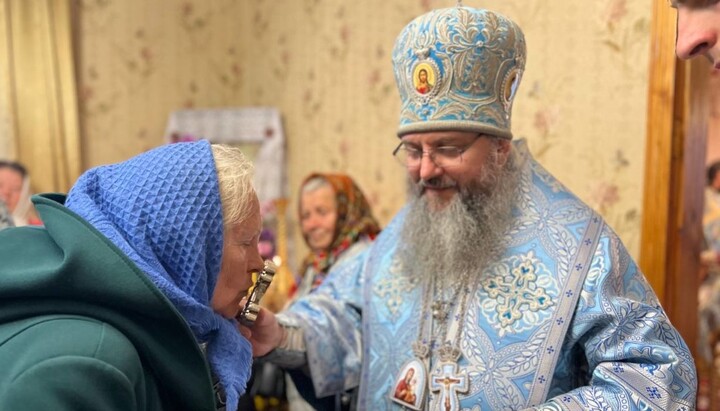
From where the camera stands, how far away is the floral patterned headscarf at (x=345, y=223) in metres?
3.25

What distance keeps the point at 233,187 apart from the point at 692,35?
0.83 meters

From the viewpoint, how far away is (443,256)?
6.26ft

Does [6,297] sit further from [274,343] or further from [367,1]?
[367,1]

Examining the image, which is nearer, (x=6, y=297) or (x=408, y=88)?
(x=6, y=297)

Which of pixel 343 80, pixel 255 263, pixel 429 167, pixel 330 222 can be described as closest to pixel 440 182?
pixel 429 167

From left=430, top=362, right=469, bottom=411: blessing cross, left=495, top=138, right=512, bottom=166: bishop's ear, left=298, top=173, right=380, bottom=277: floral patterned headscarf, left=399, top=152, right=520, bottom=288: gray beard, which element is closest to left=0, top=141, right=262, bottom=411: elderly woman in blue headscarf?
left=430, top=362, right=469, bottom=411: blessing cross

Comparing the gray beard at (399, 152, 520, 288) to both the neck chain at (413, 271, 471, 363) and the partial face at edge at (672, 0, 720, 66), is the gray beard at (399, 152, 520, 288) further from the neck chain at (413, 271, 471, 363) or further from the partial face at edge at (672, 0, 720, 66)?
the partial face at edge at (672, 0, 720, 66)

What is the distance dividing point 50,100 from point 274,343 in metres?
2.97

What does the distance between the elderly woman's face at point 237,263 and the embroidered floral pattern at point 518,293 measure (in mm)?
692

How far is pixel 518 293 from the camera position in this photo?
5.87 feet

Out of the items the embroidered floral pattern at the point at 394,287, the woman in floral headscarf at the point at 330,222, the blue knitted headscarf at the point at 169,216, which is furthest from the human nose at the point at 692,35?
the woman in floral headscarf at the point at 330,222

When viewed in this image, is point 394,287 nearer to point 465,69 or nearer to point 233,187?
point 465,69

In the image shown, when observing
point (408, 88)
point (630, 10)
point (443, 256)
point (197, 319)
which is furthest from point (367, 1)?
point (197, 319)

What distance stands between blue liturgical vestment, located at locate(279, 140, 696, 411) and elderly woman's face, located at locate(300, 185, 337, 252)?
1190 mm
